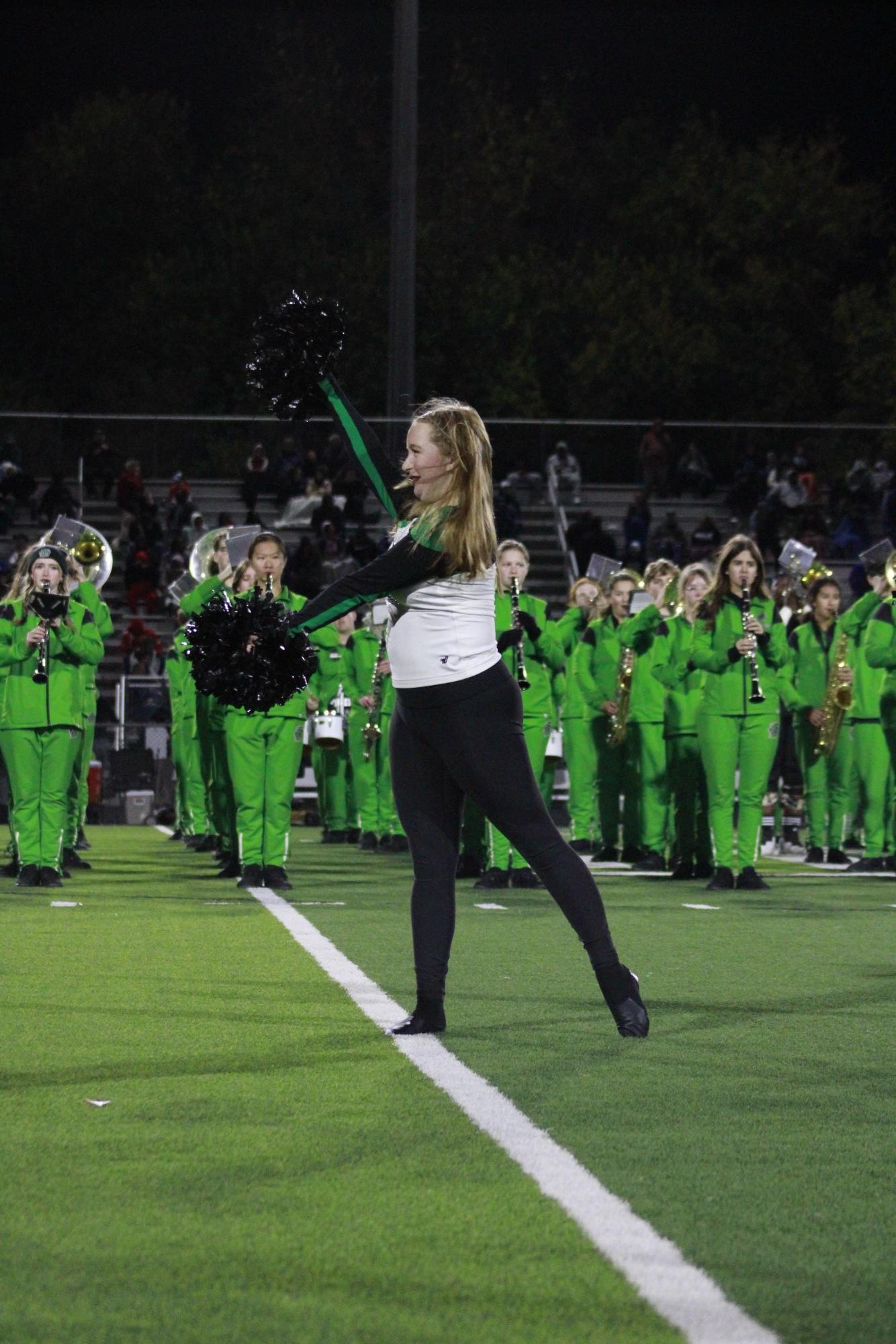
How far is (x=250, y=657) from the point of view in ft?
19.9

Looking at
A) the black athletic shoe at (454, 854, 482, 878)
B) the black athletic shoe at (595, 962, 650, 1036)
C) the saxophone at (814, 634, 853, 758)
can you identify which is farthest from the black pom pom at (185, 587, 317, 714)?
the saxophone at (814, 634, 853, 758)

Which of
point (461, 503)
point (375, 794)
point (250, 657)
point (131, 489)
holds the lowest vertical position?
point (375, 794)

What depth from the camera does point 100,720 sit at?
24.6 metres

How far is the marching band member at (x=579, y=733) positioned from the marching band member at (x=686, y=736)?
1.76m

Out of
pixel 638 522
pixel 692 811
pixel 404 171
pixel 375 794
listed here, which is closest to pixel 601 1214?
pixel 692 811

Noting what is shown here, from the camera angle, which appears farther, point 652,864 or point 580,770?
point 580,770

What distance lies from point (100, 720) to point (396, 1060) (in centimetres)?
1916

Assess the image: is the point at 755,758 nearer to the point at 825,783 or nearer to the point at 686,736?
the point at 686,736

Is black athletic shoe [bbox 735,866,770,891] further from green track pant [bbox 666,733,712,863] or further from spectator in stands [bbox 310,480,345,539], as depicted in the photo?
spectator in stands [bbox 310,480,345,539]

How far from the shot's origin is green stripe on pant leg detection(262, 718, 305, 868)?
11.7 m

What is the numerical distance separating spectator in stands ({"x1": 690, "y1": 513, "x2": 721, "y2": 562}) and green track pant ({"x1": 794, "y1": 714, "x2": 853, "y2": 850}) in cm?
1108

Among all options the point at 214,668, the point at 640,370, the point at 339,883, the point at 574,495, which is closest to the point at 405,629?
the point at 214,668

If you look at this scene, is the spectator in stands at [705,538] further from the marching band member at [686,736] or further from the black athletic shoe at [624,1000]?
the black athletic shoe at [624,1000]

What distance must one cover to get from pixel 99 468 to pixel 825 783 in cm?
1271
